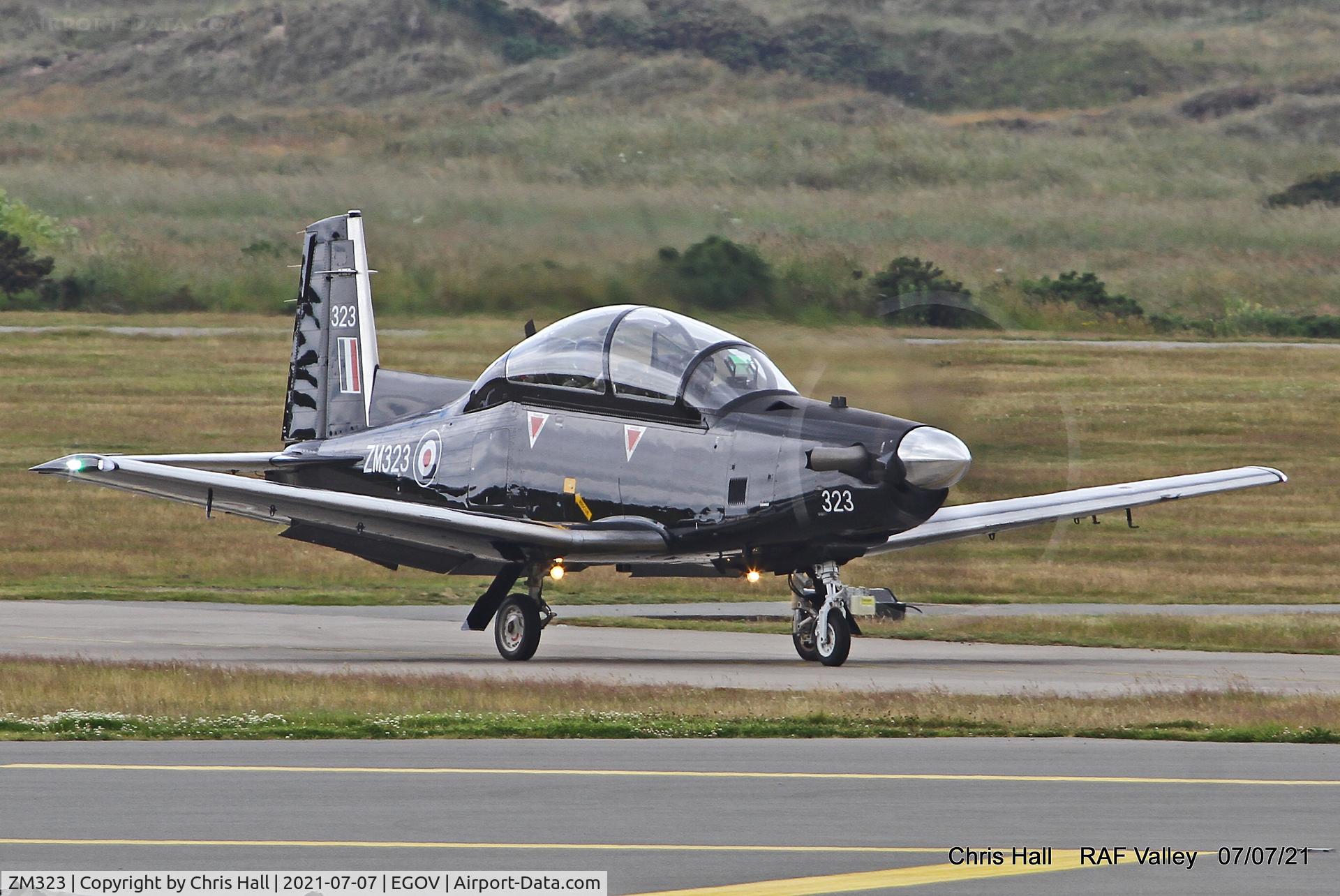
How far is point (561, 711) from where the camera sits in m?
14.2

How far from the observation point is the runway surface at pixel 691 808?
830cm

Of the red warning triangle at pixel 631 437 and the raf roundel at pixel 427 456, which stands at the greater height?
the red warning triangle at pixel 631 437

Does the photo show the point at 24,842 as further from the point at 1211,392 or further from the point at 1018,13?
the point at 1018,13

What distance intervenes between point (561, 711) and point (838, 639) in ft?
15.0

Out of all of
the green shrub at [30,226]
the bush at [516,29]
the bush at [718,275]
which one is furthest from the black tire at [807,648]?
the bush at [516,29]

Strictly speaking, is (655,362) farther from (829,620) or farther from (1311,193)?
(1311,193)

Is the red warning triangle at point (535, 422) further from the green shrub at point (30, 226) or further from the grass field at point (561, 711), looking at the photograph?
the green shrub at point (30, 226)

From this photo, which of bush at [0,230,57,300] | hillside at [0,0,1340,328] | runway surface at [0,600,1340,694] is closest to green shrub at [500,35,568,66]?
hillside at [0,0,1340,328]

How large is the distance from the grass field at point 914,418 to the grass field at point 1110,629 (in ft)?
3.15

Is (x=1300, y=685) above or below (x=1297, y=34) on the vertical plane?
A: below

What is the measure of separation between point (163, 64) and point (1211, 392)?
166 ft

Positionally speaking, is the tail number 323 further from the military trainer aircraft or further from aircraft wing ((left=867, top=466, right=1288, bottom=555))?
aircraft wing ((left=867, top=466, right=1288, bottom=555))

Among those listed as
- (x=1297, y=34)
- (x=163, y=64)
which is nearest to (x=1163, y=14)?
(x=1297, y=34)

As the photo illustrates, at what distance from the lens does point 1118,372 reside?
52344 millimetres
